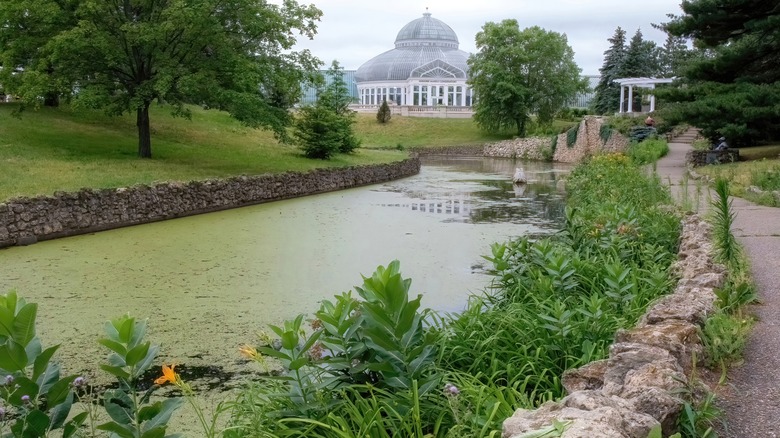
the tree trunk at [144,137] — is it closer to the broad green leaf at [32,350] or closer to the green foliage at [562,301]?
the green foliage at [562,301]

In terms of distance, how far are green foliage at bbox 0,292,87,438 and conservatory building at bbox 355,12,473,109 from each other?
63.3 m

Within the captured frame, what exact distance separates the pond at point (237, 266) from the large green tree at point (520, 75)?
36.3m

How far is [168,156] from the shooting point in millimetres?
22797

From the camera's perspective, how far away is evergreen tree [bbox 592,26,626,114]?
189 feet

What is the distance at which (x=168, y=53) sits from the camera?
20.8 meters

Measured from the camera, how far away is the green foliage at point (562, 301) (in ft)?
15.5

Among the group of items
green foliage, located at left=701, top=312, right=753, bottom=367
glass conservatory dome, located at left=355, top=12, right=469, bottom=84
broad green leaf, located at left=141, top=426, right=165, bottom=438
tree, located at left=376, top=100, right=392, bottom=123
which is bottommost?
green foliage, located at left=701, top=312, right=753, bottom=367

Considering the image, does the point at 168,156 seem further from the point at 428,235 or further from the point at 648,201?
the point at 648,201

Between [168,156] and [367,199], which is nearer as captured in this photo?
[367,199]

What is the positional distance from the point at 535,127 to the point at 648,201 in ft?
145

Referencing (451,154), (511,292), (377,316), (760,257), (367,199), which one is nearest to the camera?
(377,316)

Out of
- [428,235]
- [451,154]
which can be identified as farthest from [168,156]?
[451,154]

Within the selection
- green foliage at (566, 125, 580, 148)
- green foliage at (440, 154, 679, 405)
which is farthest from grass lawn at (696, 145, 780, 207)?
green foliage at (566, 125, 580, 148)

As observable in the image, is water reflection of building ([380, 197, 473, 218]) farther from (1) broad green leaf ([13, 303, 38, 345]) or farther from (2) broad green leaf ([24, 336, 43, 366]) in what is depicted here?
(1) broad green leaf ([13, 303, 38, 345])
